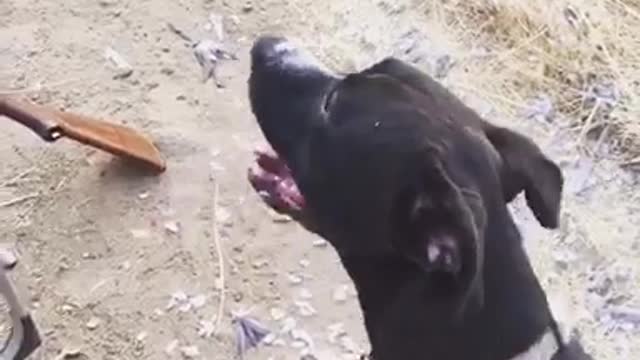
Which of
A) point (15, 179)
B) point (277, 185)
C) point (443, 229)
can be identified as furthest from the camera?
point (15, 179)

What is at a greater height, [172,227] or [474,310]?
[474,310]

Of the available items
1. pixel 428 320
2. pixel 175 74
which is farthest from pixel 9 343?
pixel 175 74

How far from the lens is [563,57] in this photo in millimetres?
4219

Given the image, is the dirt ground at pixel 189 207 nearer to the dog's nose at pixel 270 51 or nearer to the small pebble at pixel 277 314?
the small pebble at pixel 277 314

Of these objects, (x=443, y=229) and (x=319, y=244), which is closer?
(x=443, y=229)

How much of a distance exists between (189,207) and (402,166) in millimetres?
1231

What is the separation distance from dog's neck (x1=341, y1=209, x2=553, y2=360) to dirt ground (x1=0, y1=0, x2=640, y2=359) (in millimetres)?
811

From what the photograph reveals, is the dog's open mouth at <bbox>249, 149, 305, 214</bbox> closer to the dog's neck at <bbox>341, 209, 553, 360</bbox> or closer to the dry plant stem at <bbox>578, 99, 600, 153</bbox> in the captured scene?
the dog's neck at <bbox>341, 209, 553, 360</bbox>

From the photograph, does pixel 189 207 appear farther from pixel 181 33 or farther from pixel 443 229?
pixel 443 229

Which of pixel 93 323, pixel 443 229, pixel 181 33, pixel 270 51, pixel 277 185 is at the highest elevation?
pixel 443 229

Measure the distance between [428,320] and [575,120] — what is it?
153cm

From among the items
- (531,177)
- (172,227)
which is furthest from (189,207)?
(531,177)

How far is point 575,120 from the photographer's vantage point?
4.10 meters

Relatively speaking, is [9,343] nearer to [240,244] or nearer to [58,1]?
[240,244]
